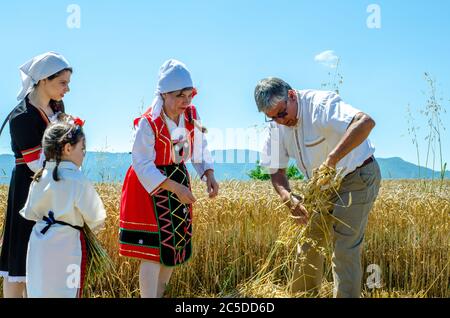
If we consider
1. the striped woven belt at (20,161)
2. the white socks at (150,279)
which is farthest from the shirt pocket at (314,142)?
the striped woven belt at (20,161)

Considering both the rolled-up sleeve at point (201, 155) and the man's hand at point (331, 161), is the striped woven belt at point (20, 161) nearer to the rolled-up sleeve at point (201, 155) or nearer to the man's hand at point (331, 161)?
the rolled-up sleeve at point (201, 155)

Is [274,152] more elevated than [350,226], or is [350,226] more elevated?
[274,152]

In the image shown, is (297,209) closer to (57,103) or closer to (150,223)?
(150,223)

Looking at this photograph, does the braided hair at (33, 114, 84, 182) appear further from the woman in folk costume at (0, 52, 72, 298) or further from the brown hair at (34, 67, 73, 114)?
the brown hair at (34, 67, 73, 114)

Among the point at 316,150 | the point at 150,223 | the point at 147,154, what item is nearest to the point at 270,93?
the point at 316,150

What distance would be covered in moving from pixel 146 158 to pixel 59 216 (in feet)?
2.00

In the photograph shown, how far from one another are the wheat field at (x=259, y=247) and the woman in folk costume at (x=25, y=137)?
1.36 m

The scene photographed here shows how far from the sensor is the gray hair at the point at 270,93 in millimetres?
3146

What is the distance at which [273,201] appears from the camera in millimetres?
5219

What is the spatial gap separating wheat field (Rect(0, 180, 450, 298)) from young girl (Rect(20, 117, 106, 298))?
1.54 meters

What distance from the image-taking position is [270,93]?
3.14 m

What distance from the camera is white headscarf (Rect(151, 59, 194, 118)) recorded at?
10.7 feet

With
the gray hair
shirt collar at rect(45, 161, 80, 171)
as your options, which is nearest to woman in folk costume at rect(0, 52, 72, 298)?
shirt collar at rect(45, 161, 80, 171)
